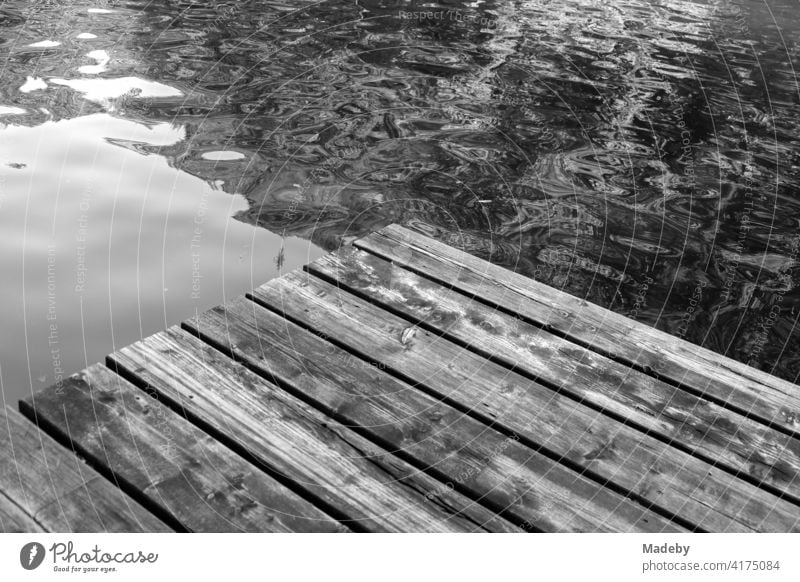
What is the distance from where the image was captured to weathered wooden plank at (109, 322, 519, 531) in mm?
1925

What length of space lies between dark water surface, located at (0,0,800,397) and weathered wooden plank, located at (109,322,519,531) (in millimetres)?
953

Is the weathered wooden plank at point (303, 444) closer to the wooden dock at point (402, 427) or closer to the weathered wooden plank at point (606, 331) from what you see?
the wooden dock at point (402, 427)

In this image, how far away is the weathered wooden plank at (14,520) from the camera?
1772 millimetres

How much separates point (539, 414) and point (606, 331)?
56 centimetres

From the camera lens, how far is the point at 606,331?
2.73 metres

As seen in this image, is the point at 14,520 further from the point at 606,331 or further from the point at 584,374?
the point at 606,331

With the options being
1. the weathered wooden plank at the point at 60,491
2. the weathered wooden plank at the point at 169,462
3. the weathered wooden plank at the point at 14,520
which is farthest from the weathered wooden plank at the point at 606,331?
the weathered wooden plank at the point at 14,520

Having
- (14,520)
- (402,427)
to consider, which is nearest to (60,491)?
(14,520)

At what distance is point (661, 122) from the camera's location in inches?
251

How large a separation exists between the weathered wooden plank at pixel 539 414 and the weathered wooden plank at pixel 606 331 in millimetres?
337

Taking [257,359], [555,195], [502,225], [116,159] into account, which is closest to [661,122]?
[555,195]

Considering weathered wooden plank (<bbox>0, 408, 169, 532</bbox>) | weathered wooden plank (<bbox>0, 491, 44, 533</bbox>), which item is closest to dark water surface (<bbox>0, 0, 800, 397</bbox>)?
weathered wooden plank (<bbox>0, 408, 169, 532</bbox>)

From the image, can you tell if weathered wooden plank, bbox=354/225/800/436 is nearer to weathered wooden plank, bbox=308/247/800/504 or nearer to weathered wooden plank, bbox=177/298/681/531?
weathered wooden plank, bbox=308/247/800/504
